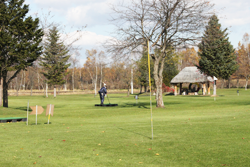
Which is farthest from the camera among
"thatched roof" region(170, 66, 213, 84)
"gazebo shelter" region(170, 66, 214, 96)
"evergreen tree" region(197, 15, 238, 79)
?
"thatched roof" region(170, 66, 213, 84)

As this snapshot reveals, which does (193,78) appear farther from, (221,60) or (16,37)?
(16,37)

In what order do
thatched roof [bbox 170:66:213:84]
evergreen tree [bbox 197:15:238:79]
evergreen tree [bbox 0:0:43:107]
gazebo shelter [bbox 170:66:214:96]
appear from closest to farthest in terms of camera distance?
evergreen tree [bbox 0:0:43:107] → evergreen tree [bbox 197:15:238:79] → gazebo shelter [bbox 170:66:214:96] → thatched roof [bbox 170:66:213:84]

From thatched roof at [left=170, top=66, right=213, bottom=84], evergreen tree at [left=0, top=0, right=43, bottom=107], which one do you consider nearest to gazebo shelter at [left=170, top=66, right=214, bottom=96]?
thatched roof at [left=170, top=66, right=213, bottom=84]

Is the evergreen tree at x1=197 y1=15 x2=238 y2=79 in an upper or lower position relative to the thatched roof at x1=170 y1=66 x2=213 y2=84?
upper

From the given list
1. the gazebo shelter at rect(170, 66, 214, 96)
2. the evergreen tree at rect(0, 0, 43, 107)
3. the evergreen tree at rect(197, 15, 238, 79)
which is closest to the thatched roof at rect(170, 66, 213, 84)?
the gazebo shelter at rect(170, 66, 214, 96)

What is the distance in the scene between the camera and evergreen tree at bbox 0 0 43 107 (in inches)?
956

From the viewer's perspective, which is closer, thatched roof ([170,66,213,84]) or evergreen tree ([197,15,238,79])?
evergreen tree ([197,15,238,79])

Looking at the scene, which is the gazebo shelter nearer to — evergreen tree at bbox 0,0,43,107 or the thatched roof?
the thatched roof

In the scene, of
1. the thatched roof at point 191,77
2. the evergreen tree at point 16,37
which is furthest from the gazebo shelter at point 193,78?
the evergreen tree at point 16,37

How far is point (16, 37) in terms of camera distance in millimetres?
25812

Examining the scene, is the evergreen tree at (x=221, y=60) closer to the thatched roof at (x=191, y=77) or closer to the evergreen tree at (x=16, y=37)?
the thatched roof at (x=191, y=77)

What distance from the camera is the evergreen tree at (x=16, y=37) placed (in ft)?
79.7

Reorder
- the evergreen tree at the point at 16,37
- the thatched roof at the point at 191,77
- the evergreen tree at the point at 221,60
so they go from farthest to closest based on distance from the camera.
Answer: the thatched roof at the point at 191,77 < the evergreen tree at the point at 221,60 < the evergreen tree at the point at 16,37

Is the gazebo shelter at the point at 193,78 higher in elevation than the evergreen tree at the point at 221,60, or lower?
lower
